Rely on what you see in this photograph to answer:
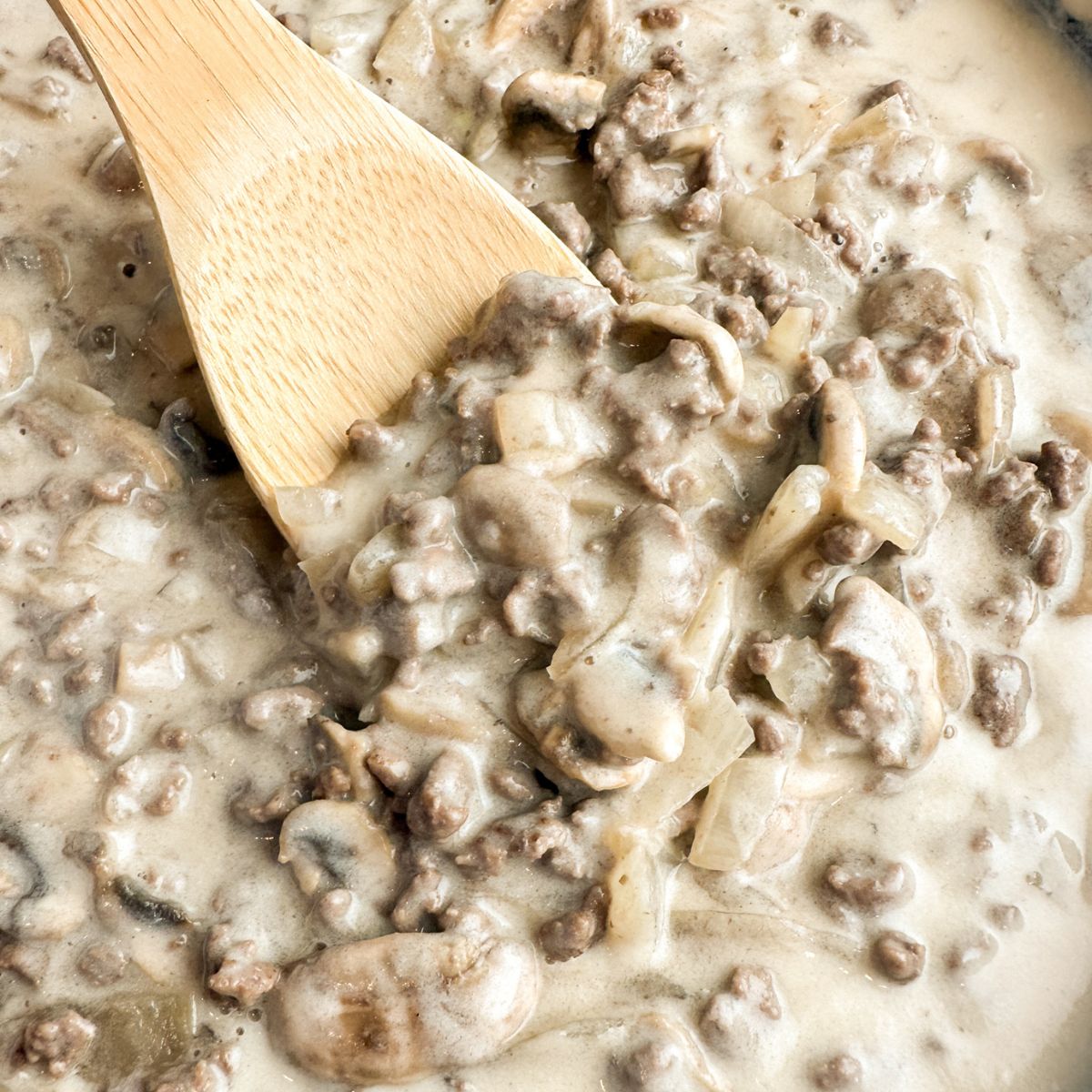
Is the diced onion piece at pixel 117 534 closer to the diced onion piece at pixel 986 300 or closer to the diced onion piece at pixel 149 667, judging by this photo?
the diced onion piece at pixel 149 667

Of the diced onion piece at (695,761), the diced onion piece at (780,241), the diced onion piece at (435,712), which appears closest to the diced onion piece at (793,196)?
the diced onion piece at (780,241)

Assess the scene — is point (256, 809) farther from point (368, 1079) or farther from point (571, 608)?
point (571, 608)

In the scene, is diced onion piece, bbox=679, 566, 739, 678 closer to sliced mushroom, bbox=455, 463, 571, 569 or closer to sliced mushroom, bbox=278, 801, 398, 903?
sliced mushroom, bbox=455, 463, 571, 569

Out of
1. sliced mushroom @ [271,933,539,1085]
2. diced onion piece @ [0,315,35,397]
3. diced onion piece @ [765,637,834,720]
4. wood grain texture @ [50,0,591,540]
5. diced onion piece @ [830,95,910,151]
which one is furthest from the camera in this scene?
diced onion piece @ [830,95,910,151]

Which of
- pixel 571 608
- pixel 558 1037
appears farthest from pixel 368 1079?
pixel 571 608

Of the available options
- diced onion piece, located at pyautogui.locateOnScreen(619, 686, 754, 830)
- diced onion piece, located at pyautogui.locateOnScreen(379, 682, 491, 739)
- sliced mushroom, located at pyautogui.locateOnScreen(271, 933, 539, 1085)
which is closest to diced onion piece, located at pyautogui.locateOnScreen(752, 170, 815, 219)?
diced onion piece, located at pyautogui.locateOnScreen(619, 686, 754, 830)

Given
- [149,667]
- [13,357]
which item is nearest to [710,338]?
[149,667]
